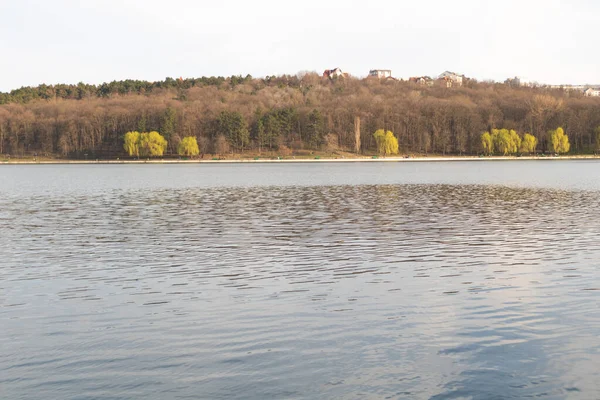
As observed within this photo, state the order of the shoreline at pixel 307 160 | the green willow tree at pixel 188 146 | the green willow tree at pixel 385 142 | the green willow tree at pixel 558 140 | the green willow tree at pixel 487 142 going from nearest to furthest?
the green willow tree at pixel 558 140
the green willow tree at pixel 188 146
the shoreline at pixel 307 160
the green willow tree at pixel 487 142
the green willow tree at pixel 385 142

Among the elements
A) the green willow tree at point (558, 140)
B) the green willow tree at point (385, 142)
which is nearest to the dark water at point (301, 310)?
the green willow tree at point (385, 142)

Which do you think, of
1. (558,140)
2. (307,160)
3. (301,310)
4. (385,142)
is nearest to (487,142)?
(558,140)

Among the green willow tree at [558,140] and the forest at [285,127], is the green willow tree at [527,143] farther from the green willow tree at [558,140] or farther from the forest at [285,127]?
the forest at [285,127]

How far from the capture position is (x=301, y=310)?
14.0 m

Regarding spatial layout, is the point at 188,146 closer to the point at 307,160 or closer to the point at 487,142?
the point at 307,160

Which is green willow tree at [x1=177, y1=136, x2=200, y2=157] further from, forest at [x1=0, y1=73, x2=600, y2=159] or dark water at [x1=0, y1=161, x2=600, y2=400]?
Result: dark water at [x1=0, y1=161, x2=600, y2=400]

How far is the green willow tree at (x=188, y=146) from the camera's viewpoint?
501 ft

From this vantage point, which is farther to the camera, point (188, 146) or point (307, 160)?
point (307, 160)

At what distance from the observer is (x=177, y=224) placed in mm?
30750

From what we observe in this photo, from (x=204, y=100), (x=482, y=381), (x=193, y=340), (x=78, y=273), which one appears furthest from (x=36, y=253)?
(x=204, y=100)

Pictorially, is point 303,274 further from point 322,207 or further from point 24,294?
point 322,207

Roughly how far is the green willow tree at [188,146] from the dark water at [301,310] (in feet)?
408

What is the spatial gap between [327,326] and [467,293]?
14.9ft

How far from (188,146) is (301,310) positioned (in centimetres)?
14211
